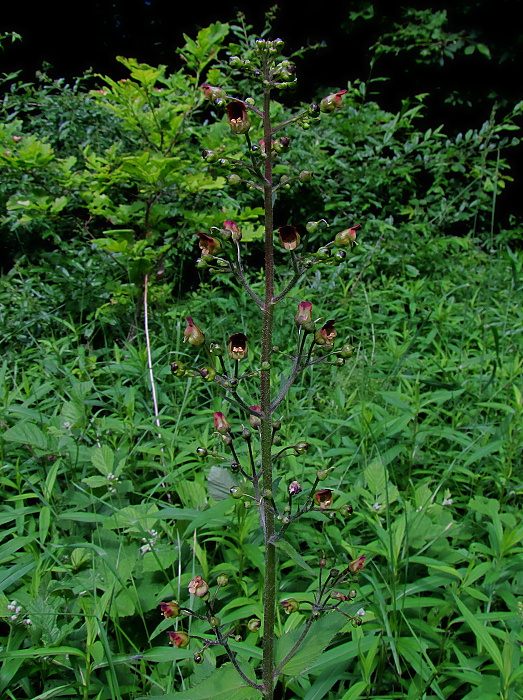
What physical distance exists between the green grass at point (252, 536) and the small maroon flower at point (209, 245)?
0.54 meters

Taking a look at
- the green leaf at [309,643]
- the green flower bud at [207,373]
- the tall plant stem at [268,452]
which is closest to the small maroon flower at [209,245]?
the tall plant stem at [268,452]

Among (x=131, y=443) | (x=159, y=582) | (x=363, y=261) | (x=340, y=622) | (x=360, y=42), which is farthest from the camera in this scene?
(x=360, y=42)

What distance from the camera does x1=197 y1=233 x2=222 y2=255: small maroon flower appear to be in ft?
3.12

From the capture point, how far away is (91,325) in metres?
3.05

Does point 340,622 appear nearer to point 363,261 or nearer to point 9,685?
point 9,685

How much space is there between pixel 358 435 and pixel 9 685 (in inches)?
56.0

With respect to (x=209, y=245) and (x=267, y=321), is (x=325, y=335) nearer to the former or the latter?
(x=267, y=321)

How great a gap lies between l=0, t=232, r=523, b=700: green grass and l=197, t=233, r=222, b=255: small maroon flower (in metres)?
0.54

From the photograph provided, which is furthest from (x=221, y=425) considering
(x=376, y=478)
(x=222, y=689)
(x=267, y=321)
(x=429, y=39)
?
(x=429, y=39)

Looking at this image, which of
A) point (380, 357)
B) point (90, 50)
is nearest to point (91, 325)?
point (380, 357)

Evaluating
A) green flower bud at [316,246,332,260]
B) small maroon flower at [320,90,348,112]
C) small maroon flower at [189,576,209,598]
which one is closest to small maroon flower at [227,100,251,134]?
small maroon flower at [320,90,348,112]

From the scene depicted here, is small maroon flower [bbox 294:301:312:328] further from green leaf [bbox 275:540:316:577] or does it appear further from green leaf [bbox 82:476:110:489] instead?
green leaf [bbox 82:476:110:489]

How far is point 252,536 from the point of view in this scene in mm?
1575

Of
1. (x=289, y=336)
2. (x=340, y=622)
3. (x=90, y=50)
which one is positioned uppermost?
(x=90, y=50)
